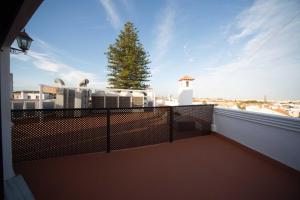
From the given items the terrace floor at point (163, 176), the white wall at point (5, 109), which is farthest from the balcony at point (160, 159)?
the white wall at point (5, 109)

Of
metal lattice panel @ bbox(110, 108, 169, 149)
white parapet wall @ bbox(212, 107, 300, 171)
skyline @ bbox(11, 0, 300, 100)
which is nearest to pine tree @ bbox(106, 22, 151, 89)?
skyline @ bbox(11, 0, 300, 100)

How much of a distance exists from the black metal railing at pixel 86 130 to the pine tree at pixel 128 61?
12.2m

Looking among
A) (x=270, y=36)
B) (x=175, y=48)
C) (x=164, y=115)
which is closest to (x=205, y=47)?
(x=175, y=48)

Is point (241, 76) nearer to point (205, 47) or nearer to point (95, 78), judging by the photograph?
point (205, 47)

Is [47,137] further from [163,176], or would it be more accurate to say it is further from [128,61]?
[128,61]

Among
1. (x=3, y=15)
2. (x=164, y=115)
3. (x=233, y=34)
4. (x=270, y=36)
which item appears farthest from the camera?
(x=233, y=34)

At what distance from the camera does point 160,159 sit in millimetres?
2752

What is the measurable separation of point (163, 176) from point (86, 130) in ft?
9.48

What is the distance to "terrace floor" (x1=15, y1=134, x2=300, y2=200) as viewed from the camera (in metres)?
1.79

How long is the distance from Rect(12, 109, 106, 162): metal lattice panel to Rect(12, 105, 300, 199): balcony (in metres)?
0.01

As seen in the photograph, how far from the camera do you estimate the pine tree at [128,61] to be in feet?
54.9

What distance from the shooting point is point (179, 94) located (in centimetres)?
858

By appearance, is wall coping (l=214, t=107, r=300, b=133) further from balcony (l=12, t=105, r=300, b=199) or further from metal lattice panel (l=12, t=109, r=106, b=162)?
metal lattice panel (l=12, t=109, r=106, b=162)

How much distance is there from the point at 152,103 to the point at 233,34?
7498 millimetres
